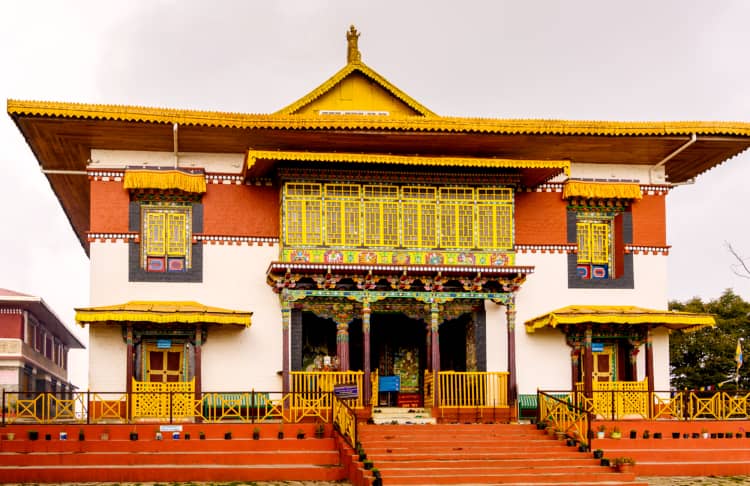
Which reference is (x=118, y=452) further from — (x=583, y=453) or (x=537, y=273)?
(x=537, y=273)

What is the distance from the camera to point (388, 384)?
2775 cm

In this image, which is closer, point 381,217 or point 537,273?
point 381,217

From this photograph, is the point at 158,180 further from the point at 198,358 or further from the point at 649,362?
the point at 649,362

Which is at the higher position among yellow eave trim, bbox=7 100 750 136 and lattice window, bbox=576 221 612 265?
yellow eave trim, bbox=7 100 750 136

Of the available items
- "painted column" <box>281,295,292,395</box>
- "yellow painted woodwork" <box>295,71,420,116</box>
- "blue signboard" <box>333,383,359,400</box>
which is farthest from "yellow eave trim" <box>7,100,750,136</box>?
"blue signboard" <box>333,383,359,400</box>

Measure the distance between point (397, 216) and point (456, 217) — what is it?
1509 mm

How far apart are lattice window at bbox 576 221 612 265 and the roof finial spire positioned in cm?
766

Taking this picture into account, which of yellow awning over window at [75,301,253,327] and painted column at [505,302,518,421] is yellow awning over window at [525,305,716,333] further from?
yellow awning over window at [75,301,253,327]

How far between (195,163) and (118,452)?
9000 mm

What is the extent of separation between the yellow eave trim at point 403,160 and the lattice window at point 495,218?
0.98 meters

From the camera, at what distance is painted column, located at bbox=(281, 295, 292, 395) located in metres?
25.2

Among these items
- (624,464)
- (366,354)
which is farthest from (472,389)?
(624,464)

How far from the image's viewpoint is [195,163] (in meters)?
27.1

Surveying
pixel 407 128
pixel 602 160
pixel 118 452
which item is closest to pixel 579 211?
pixel 602 160
